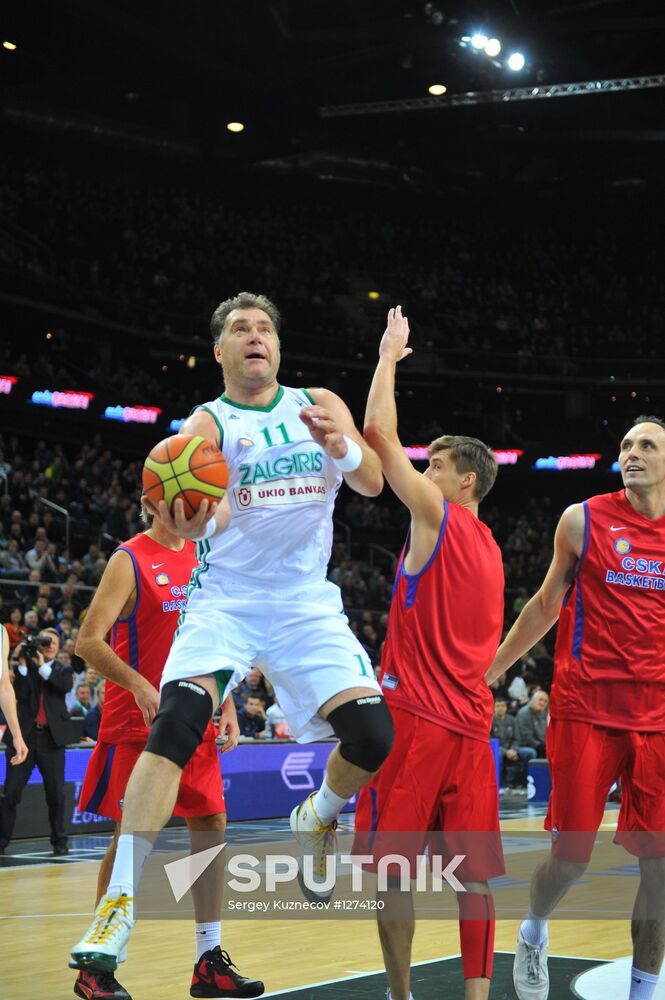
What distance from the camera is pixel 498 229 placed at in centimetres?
4106

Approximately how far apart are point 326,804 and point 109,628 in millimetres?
1688

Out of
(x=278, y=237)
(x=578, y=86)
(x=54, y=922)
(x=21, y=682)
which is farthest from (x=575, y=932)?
(x=278, y=237)

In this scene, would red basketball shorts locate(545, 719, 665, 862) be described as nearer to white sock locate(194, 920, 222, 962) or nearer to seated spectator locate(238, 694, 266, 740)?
white sock locate(194, 920, 222, 962)

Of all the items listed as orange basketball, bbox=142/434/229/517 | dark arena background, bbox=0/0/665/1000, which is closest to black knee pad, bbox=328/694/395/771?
orange basketball, bbox=142/434/229/517

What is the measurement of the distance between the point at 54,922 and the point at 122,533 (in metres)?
15.6

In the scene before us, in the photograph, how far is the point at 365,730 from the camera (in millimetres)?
4379

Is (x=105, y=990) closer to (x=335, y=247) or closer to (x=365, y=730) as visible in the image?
(x=365, y=730)

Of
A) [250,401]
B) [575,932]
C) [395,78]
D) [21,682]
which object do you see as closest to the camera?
[250,401]

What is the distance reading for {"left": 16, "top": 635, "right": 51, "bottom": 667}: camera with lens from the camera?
12453mm

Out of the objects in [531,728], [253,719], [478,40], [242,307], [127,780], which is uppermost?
[478,40]

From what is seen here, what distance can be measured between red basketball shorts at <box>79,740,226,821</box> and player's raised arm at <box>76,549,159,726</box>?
0.39 metres

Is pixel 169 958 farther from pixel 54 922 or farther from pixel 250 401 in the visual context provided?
pixel 250 401

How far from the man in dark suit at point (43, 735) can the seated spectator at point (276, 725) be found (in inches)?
170

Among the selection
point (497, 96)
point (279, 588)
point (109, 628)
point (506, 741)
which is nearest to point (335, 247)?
point (497, 96)
